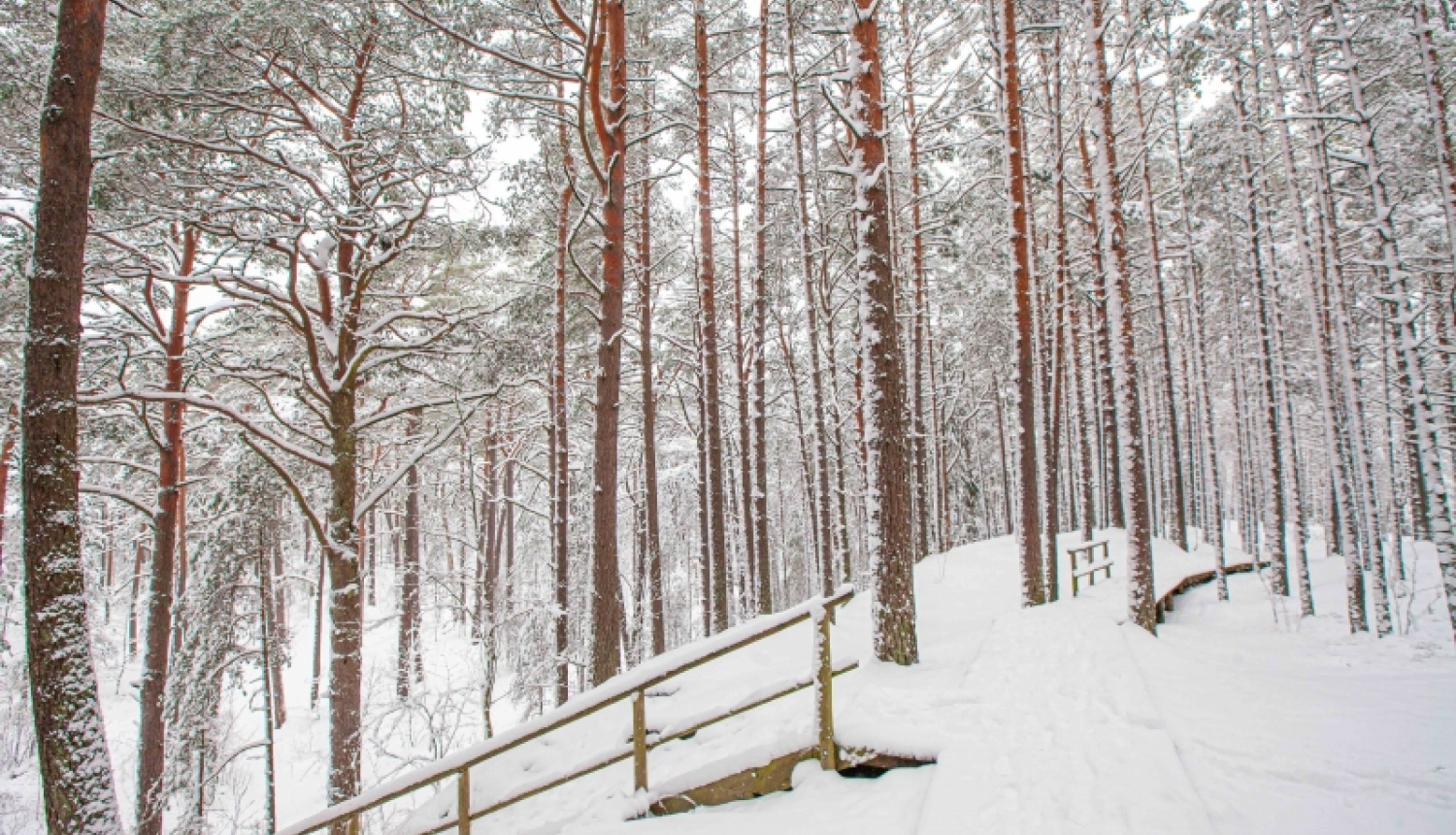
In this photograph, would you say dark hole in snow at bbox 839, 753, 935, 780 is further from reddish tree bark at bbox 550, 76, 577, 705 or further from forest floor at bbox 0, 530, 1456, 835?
reddish tree bark at bbox 550, 76, 577, 705

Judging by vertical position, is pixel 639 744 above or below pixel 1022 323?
below

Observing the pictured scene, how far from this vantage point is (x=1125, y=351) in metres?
8.65

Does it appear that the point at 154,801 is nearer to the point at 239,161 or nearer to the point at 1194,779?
the point at 239,161

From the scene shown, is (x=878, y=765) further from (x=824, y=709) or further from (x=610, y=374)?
(x=610, y=374)

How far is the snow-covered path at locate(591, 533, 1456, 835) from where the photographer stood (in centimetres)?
359

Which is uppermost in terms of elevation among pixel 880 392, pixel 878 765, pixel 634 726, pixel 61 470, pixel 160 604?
pixel 880 392

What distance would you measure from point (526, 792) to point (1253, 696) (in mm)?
Answer: 6708

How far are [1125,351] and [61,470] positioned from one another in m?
11.5

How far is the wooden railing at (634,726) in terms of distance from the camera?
4082 mm

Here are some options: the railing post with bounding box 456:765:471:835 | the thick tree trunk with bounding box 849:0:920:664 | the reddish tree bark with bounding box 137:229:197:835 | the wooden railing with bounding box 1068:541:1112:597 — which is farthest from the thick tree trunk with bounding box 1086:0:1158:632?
the reddish tree bark with bounding box 137:229:197:835

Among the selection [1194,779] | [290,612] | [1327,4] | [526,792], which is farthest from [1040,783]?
[290,612]

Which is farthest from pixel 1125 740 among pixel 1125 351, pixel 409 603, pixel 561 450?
pixel 409 603

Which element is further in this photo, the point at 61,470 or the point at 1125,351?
the point at 1125,351

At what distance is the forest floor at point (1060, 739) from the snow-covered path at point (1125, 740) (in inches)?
0.7
